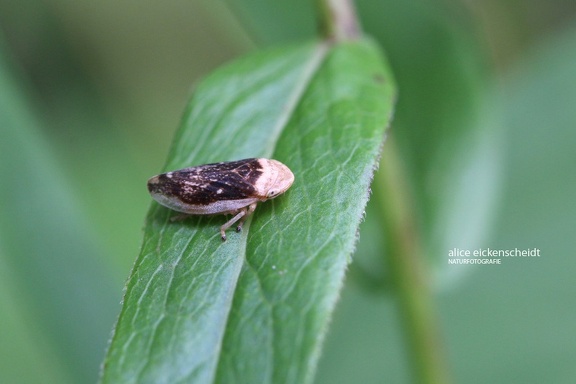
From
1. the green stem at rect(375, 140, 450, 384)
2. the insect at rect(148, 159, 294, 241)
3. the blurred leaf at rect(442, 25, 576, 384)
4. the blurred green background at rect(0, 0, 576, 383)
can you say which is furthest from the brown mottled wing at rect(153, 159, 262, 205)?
the blurred leaf at rect(442, 25, 576, 384)

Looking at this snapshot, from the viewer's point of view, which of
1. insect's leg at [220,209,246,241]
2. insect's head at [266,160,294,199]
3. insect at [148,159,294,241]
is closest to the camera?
insect's leg at [220,209,246,241]

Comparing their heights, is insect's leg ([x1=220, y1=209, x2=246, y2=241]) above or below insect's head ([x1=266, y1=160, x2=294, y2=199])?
below

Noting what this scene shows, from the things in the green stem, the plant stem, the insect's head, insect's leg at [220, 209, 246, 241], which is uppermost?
the plant stem

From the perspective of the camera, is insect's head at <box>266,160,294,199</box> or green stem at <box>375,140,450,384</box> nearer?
insect's head at <box>266,160,294,199</box>

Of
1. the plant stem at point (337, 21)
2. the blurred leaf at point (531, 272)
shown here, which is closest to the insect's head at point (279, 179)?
the plant stem at point (337, 21)

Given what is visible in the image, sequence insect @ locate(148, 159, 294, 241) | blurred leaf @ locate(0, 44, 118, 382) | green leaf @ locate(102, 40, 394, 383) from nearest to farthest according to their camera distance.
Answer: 1. green leaf @ locate(102, 40, 394, 383)
2. insect @ locate(148, 159, 294, 241)
3. blurred leaf @ locate(0, 44, 118, 382)

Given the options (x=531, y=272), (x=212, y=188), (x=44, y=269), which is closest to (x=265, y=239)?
(x=212, y=188)

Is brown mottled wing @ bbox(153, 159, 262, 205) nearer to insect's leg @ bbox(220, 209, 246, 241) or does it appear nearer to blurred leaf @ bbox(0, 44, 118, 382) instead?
insect's leg @ bbox(220, 209, 246, 241)

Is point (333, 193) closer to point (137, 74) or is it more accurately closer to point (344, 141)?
point (344, 141)
